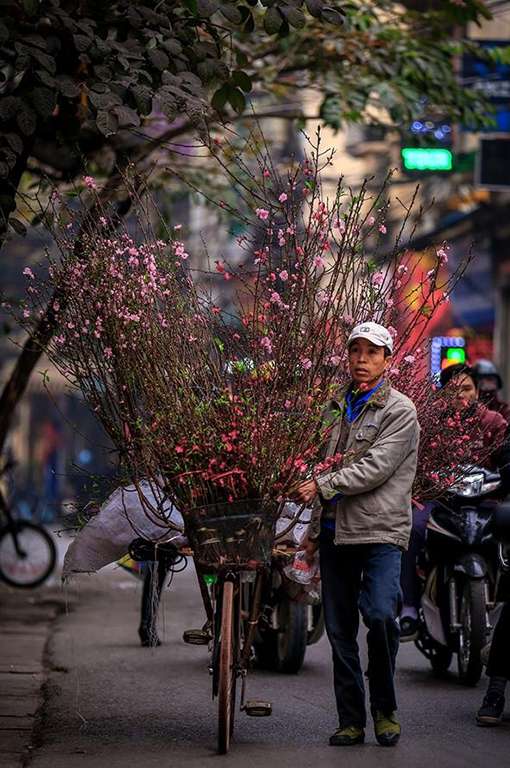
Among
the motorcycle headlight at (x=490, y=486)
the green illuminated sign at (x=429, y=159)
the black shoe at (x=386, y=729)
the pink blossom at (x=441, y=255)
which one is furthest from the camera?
the green illuminated sign at (x=429, y=159)

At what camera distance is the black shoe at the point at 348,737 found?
750 centimetres

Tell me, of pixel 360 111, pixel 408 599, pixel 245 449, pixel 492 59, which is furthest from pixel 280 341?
pixel 492 59

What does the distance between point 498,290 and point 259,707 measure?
23.0 meters

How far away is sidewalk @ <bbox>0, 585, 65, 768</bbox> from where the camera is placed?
780 centimetres

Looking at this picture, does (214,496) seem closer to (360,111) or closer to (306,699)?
(306,699)

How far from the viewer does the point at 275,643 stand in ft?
33.7

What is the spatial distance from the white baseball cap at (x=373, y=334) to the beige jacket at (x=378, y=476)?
221 mm

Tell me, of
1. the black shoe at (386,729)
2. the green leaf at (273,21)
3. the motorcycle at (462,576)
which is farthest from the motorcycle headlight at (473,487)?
the green leaf at (273,21)

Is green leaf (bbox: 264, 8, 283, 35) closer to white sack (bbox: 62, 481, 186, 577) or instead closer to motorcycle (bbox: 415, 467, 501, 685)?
white sack (bbox: 62, 481, 186, 577)

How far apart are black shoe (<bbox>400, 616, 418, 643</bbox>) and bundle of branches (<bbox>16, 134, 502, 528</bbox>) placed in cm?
277

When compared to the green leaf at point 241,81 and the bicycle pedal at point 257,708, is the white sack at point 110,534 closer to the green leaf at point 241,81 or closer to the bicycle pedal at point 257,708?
the bicycle pedal at point 257,708

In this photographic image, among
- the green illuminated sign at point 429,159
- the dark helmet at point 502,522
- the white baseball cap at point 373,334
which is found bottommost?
the dark helmet at point 502,522

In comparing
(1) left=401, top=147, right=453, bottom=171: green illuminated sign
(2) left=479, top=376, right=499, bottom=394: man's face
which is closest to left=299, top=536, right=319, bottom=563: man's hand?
(2) left=479, top=376, right=499, bottom=394: man's face

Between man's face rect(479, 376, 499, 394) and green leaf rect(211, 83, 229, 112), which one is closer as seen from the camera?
green leaf rect(211, 83, 229, 112)
